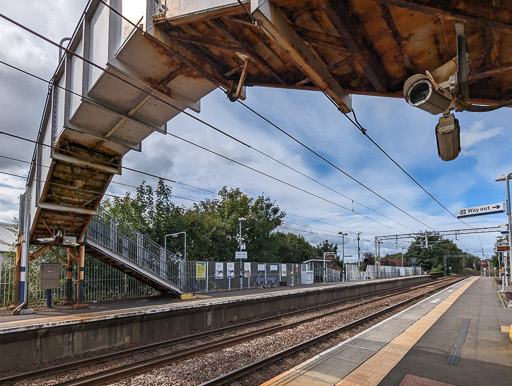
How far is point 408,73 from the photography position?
17.8 ft

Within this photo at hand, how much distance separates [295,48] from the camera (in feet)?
15.0

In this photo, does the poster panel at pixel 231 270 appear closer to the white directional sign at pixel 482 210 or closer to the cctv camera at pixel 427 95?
the white directional sign at pixel 482 210

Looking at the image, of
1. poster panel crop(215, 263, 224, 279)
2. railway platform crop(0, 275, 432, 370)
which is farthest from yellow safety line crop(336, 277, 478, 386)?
poster panel crop(215, 263, 224, 279)

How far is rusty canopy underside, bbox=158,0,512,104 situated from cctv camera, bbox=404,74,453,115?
0.68 meters

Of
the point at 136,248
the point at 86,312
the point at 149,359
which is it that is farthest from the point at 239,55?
the point at 136,248

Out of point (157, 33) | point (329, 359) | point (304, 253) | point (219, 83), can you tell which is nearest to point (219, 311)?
point (329, 359)

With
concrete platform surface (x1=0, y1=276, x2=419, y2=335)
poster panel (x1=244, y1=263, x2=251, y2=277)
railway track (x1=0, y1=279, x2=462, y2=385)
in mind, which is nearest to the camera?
railway track (x1=0, y1=279, x2=462, y2=385)

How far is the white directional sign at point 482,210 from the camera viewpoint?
89.9ft

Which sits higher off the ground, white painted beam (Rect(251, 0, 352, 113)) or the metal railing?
white painted beam (Rect(251, 0, 352, 113))

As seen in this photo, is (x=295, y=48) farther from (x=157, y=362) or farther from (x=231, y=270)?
(x=231, y=270)

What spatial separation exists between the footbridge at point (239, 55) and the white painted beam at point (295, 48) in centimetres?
1

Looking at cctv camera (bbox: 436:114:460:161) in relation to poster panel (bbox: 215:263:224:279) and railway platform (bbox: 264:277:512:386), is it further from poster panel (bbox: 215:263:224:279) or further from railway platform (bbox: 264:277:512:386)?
poster panel (bbox: 215:263:224:279)

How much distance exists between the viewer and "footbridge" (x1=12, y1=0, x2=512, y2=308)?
4375 mm

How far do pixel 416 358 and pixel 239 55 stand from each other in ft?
23.1
